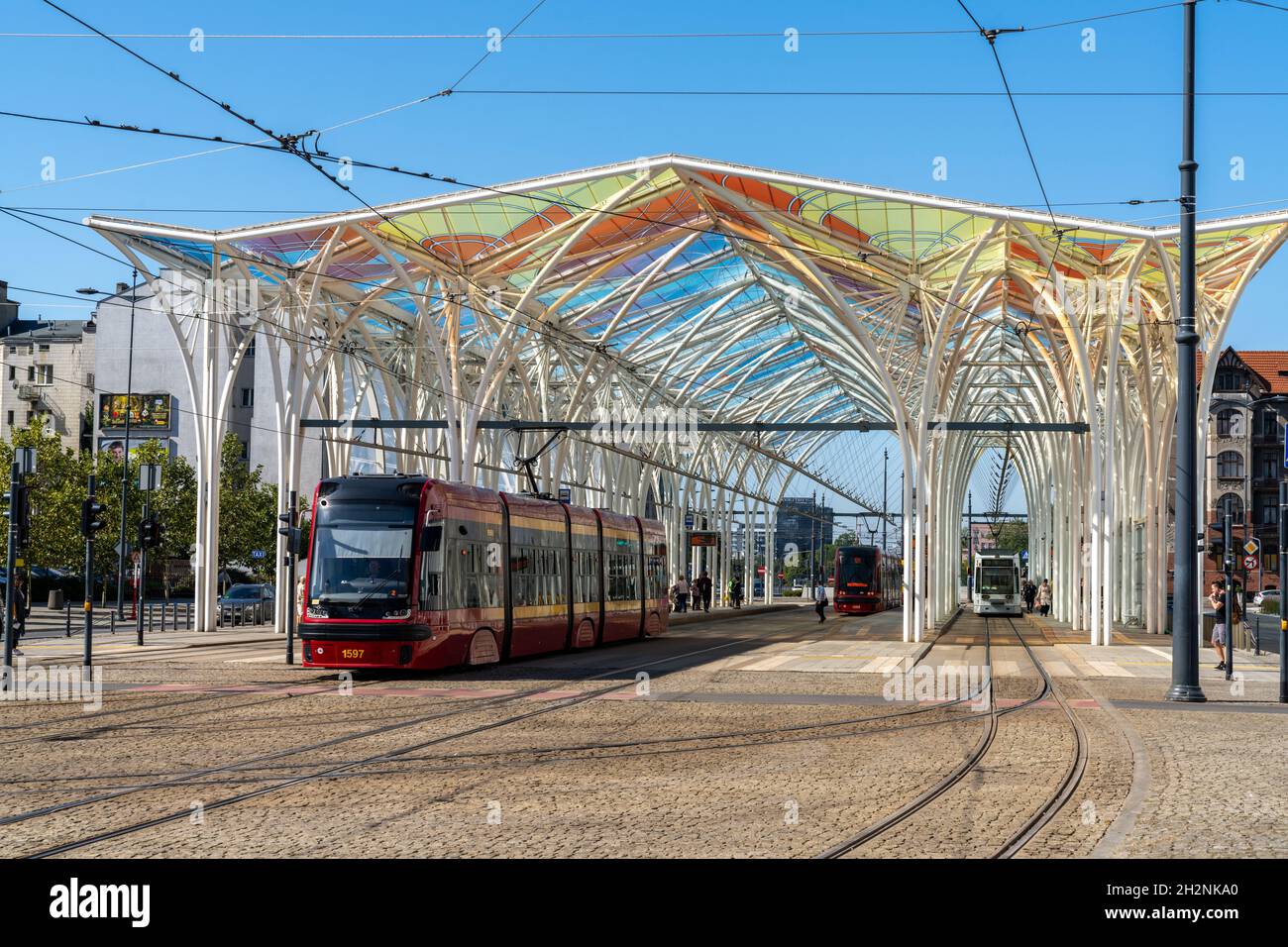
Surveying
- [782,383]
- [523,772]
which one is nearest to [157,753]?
[523,772]

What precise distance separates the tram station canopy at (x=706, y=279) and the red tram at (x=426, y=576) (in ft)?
31.4

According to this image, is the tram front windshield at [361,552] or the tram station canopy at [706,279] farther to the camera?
the tram station canopy at [706,279]

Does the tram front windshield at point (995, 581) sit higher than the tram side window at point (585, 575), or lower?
lower

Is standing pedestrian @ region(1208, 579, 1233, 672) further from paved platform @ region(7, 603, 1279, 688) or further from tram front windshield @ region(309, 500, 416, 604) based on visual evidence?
tram front windshield @ region(309, 500, 416, 604)

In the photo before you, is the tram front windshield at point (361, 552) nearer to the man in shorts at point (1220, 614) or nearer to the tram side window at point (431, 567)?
the tram side window at point (431, 567)

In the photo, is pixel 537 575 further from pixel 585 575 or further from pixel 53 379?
pixel 53 379

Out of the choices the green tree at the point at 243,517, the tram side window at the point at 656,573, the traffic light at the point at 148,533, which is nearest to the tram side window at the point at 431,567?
the traffic light at the point at 148,533

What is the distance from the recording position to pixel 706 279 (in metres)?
46.1

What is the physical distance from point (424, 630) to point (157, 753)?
26.7 ft

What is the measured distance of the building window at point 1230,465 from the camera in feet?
297

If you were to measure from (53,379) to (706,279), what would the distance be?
65.6 metres

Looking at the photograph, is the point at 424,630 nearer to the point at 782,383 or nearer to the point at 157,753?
the point at 157,753

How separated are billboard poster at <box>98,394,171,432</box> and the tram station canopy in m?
34.9
